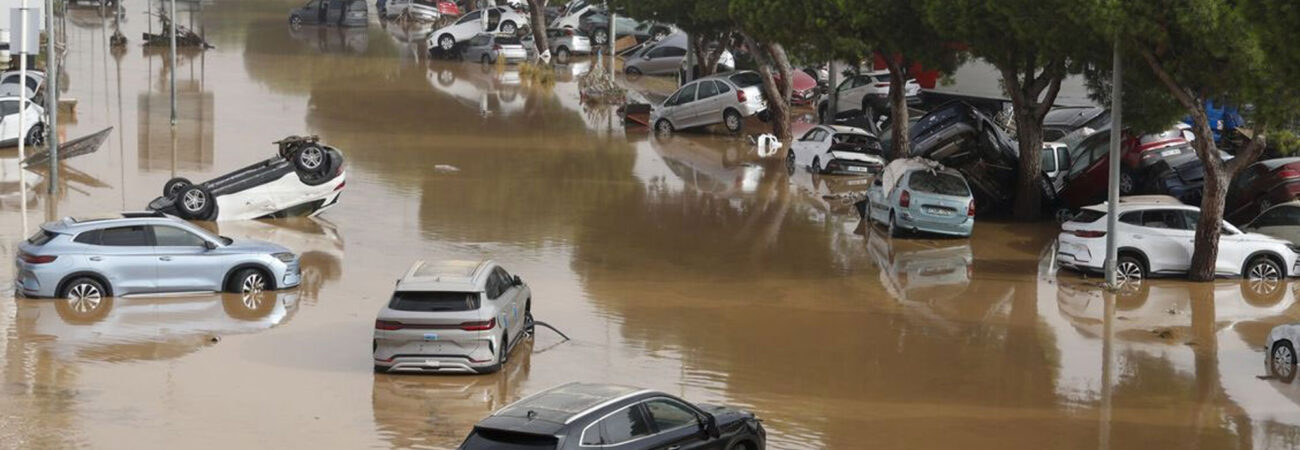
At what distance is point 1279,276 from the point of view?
25266mm

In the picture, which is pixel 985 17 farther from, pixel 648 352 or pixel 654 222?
pixel 648 352

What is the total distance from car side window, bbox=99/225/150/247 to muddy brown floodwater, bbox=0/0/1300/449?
86 cm

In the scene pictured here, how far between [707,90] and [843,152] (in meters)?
7.86

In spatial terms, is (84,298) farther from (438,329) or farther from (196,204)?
(196,204)

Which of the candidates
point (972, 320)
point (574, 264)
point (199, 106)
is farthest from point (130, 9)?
point (972, 320)

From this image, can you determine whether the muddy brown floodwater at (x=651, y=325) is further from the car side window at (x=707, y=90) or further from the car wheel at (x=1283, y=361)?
the car side window at (x=707, y=90)

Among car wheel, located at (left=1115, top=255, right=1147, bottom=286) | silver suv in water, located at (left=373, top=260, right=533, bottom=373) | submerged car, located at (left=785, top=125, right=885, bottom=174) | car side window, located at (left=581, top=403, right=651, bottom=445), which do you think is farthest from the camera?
submerged car, located at (left=785, top=125, right=885, bottom=174)

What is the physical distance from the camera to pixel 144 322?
68.0 feet

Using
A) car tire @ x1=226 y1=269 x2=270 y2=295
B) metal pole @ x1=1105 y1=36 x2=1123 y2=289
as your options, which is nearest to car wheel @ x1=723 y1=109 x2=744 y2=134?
metal pole @ x1=1105 y1=36 x2=1123 y2=289

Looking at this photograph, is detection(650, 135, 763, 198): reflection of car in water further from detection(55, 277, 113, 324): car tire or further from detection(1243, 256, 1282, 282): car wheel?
detection(55, 277, 113, 324): car tire

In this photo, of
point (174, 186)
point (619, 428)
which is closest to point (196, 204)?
point (174, 186)

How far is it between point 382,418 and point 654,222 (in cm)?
1373

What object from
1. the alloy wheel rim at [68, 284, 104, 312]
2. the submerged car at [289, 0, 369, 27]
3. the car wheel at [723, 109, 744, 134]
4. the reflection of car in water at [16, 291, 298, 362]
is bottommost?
the reflection of car in water at [16, 291, 298, 362]

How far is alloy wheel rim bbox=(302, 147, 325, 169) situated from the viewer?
28.7 m
